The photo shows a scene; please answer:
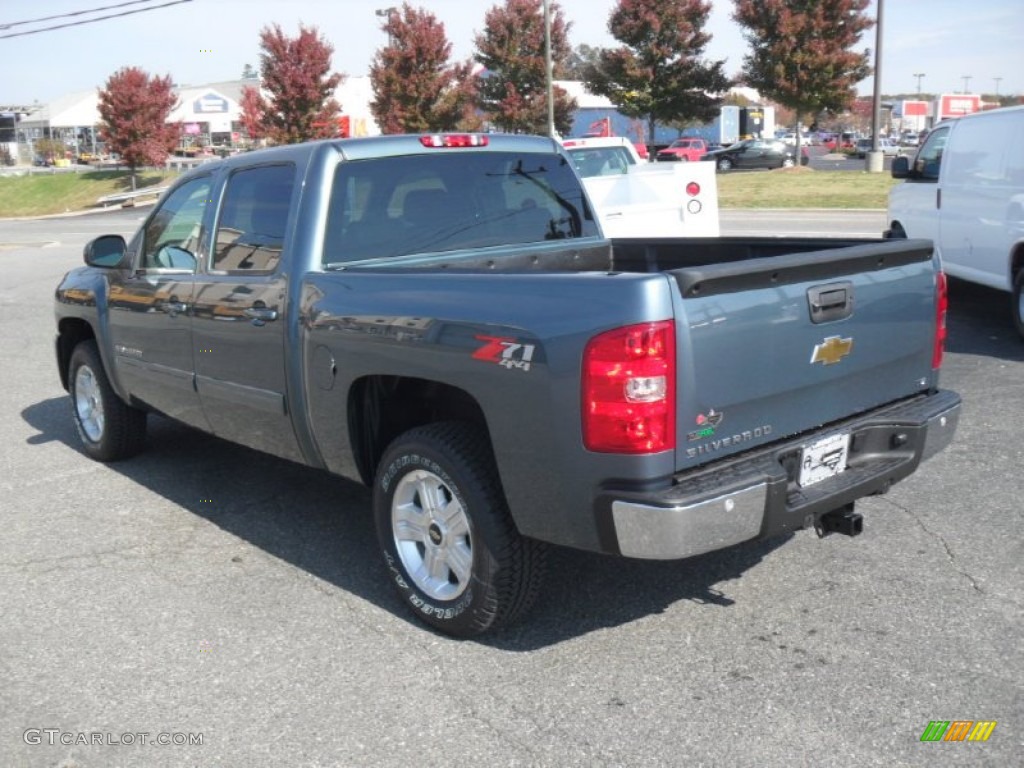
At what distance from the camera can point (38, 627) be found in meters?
4.27

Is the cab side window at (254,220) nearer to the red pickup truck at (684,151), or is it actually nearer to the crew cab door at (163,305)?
the crew cab door at (163,305)

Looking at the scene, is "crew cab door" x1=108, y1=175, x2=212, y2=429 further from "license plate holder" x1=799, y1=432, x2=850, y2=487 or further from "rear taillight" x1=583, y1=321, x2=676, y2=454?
"license plate holder" x1=799, y1=432, x2=850, y2=487

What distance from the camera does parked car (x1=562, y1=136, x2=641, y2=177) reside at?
15.0 metres

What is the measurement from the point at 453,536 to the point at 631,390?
1069mm

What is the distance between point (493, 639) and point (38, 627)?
1.83 metres

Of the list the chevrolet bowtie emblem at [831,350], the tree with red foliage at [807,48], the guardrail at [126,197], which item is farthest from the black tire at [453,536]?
the guardrail at [126,197]

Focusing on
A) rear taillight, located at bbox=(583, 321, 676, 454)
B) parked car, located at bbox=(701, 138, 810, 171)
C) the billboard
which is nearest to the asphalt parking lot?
rear taillight, located at bbox=(583, 321, 676, 454)

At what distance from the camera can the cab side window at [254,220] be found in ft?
15.3

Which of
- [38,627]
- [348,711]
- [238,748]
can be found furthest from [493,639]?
[38,627]

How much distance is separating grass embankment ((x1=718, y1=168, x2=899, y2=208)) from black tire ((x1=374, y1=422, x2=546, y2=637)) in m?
19.7

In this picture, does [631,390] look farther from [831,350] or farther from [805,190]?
[805,190]

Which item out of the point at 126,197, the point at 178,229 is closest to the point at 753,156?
the point at 126,197

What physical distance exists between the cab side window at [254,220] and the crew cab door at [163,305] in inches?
8.8

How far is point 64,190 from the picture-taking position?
51906 millimetres
